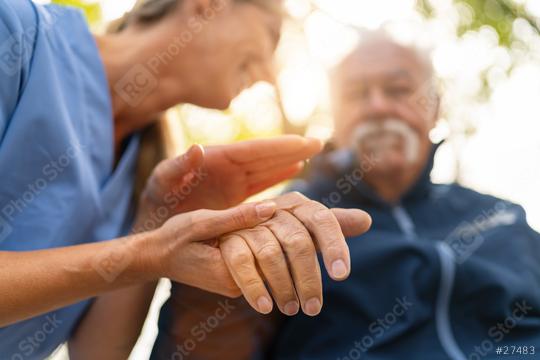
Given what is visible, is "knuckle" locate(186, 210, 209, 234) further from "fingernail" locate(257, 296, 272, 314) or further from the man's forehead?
the man's forehead

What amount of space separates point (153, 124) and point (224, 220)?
816 millimetres

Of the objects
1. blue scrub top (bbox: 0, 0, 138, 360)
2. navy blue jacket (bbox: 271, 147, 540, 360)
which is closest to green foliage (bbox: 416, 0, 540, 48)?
navy blue jacket (bbox: 271, 147, 540, 360)

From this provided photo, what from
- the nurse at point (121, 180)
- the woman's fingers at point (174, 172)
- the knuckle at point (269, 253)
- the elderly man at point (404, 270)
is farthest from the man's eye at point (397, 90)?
the knuckle at point (269, 253)

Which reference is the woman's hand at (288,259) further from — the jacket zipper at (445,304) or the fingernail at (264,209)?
the jacket zipper at (445,304)

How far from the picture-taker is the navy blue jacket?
3.34ft

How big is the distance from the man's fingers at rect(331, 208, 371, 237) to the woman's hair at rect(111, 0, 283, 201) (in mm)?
739

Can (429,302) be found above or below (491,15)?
above

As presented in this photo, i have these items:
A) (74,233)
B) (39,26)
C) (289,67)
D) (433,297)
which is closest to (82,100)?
(39,26)

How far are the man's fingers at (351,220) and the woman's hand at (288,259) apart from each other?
28 mm

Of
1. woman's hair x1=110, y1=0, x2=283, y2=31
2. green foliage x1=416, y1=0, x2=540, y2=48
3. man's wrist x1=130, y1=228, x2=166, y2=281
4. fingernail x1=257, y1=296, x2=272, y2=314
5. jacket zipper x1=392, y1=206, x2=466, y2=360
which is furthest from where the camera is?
green foliage x1=416, y1=0, x2=540, y2=48

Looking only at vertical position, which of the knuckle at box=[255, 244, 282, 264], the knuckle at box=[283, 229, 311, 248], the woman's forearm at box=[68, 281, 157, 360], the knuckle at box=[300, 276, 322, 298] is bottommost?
the woman's forearm at box=[68, 281, 157, 360]

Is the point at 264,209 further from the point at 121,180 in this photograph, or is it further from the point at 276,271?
the point at 121,180

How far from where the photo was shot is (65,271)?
0.74m

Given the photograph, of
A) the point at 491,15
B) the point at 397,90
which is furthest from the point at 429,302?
the point at 491,15
